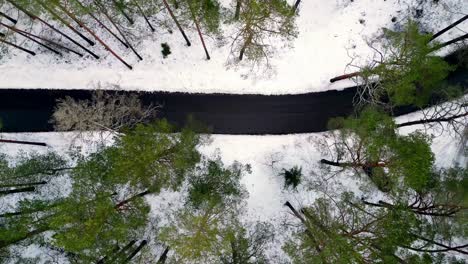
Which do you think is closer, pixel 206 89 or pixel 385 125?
pixel 385 125

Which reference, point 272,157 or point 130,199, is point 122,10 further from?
point 272,157

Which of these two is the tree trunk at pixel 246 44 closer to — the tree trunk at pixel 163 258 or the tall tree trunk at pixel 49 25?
the tall tree trunk at pixel 49 25

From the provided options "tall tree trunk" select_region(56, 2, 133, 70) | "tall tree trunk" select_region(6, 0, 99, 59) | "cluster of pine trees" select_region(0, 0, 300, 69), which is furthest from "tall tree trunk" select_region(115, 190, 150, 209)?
"tall tree trunk" select_region(6, 0, 99, 59)

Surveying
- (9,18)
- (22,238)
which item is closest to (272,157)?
(22,238)

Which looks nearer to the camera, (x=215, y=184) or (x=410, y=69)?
(x=410, y=69)

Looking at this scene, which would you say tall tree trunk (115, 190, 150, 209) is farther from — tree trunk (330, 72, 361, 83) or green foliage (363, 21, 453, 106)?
green foliage (363, 21, 453, 106)

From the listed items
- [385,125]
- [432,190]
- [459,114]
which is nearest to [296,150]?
[385,125]

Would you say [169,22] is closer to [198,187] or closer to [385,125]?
[198,187]
